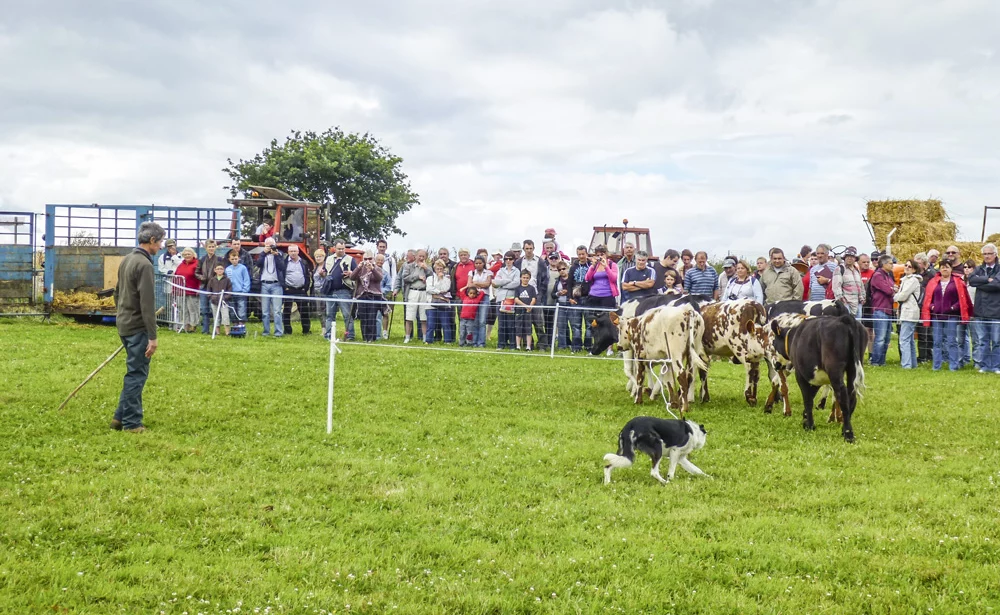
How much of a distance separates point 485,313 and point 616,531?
38.7ft

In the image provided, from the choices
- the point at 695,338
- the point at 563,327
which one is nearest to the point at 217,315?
the point at 563,327

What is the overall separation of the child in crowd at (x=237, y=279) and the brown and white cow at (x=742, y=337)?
33.3ft

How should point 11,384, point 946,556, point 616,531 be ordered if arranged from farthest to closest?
point 11,384
point 616,531
point 946,556

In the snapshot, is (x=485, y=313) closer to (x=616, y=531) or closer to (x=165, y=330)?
(x=165, y=330)

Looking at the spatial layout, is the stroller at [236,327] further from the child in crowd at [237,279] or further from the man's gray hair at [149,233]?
the man's gray hair at [149,233]

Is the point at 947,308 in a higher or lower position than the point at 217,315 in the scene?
higher

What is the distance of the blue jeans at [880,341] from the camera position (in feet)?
54.1

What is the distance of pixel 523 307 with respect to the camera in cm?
1711

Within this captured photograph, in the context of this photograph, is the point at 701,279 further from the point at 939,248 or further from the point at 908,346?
the point at 939,248

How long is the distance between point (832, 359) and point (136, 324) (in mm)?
7560

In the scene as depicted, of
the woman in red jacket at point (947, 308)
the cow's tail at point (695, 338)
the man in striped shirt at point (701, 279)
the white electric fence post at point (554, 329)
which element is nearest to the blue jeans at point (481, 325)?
the white electric fence post at point (554, 329)

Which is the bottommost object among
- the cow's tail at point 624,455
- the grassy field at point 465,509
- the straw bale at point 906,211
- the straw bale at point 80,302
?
the grassy field at point 465,509

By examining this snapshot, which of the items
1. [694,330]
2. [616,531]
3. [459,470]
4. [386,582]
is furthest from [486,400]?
[386,582]

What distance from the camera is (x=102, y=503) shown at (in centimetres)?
630
